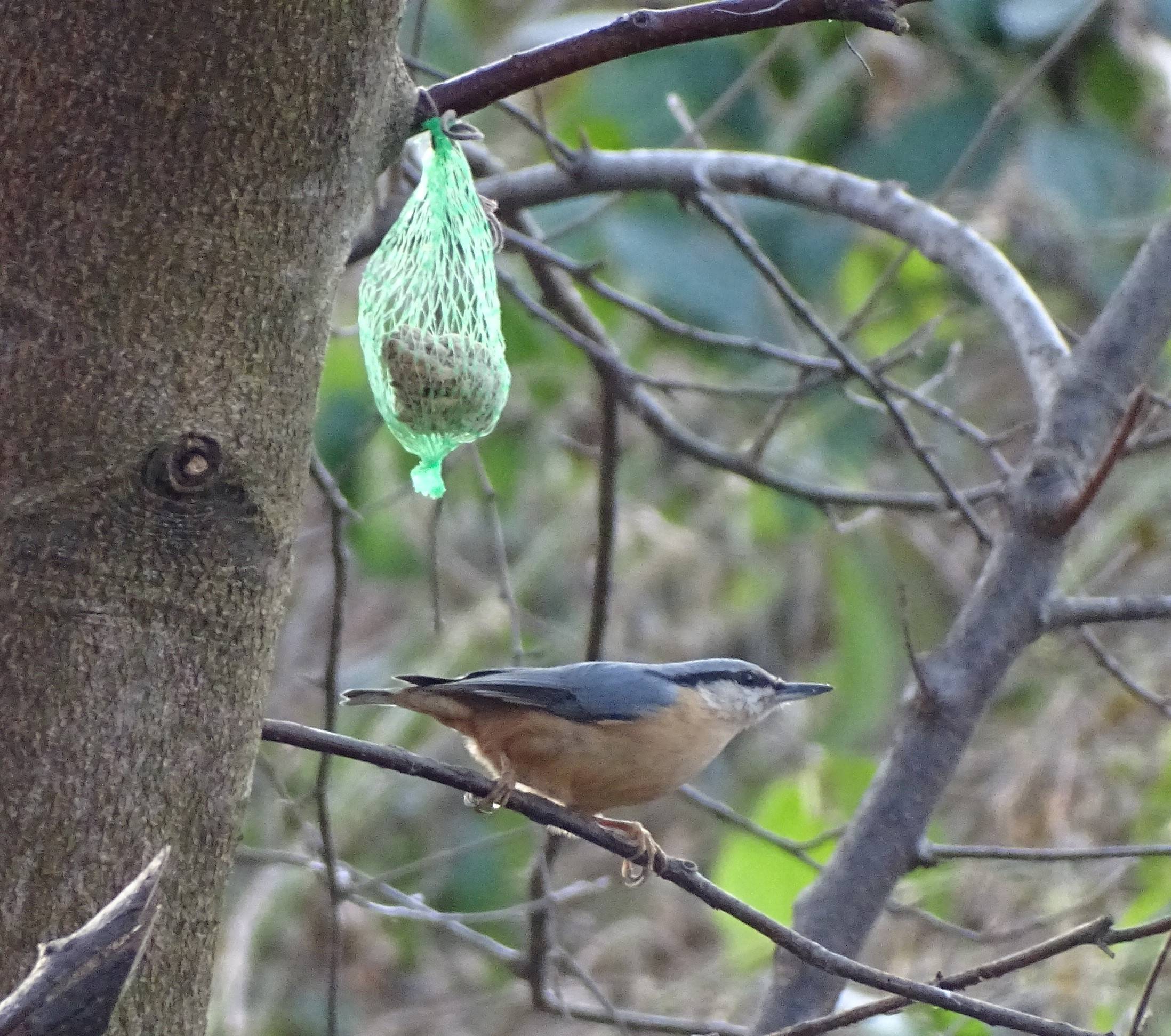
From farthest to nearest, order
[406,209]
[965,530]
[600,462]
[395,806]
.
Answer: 1. [965,530]
2. [395,806]
3. [600,462]
4. [406,209]

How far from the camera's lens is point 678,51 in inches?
162

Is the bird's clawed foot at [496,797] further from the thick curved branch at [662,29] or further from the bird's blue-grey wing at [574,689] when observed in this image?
the thick curved branch at [662,29]

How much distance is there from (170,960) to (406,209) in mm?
973

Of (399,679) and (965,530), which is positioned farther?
(965,530)

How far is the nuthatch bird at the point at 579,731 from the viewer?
8.32 feet

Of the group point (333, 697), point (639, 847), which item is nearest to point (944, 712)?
point (639, 847)

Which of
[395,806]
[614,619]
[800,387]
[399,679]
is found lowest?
[395,806]

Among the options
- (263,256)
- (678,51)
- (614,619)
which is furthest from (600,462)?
(614,619)

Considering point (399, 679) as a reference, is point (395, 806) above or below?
below

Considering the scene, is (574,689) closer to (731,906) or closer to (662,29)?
(731,906)

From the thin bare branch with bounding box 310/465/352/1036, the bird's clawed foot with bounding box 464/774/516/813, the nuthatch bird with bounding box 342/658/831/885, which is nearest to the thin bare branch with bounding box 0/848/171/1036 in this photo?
the bird's clawed foot with bounding box 464/774/516/813

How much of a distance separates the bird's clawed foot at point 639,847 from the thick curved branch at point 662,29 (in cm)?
121

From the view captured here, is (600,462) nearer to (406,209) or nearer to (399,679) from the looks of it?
(399,679)

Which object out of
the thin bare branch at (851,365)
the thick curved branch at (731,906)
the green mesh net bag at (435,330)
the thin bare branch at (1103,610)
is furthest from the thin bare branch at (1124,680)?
the green mesh net bag at (435,330)
